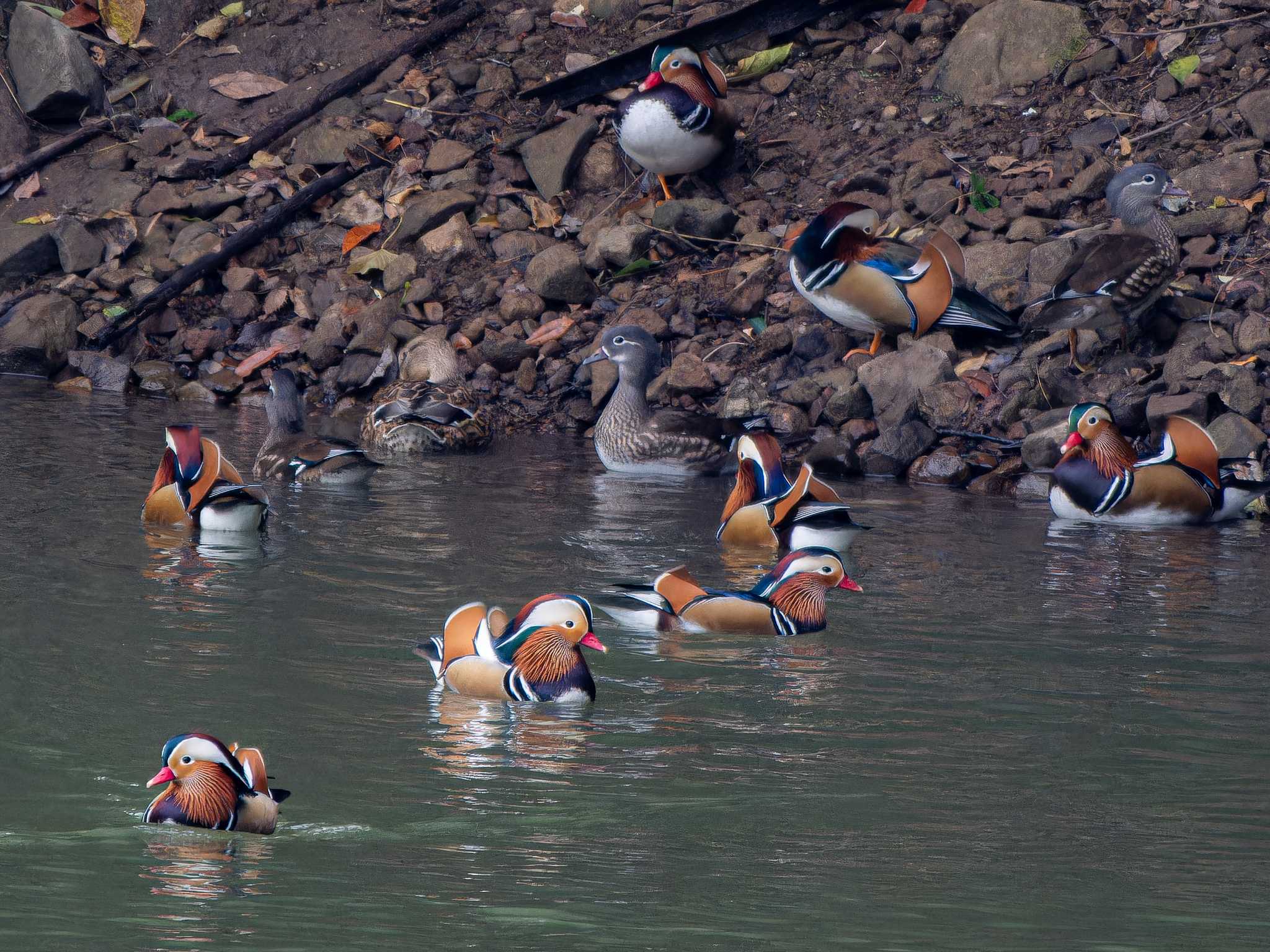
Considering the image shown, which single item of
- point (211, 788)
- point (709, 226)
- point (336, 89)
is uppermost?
point (336, 89)

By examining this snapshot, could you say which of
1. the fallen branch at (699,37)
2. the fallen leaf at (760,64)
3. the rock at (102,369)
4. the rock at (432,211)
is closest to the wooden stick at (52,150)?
the rock at (102,369)

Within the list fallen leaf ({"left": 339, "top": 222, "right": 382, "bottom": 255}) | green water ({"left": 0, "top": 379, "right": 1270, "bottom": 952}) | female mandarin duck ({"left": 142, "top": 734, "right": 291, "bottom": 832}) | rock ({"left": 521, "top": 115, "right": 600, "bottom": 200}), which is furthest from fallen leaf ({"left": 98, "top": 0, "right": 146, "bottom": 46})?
female mandarin duck ({"left": 142, "top": 734, "right": 291, "bottom": 832})

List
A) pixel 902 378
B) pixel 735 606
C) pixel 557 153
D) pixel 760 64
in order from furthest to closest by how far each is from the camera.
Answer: pixel 760 64 → pixel 557 153 → pixel 902 378 → pixel 735 606

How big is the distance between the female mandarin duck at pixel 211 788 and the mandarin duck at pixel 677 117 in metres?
9.35

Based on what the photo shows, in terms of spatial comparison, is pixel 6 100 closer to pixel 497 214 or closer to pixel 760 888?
pixel 497 214

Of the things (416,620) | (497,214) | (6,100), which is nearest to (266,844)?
(416,620)

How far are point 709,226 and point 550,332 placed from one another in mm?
1521

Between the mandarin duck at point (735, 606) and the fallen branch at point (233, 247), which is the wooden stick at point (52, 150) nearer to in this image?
the fallen branch at point (233, 247)

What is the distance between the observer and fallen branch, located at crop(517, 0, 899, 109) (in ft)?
47.3

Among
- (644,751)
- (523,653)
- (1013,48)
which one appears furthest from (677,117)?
(644,751)

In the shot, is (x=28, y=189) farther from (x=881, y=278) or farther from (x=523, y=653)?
(x=523, y=653)

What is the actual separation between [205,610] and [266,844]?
2.63 m

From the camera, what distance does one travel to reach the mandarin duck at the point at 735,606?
659cm

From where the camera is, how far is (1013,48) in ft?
44.5
